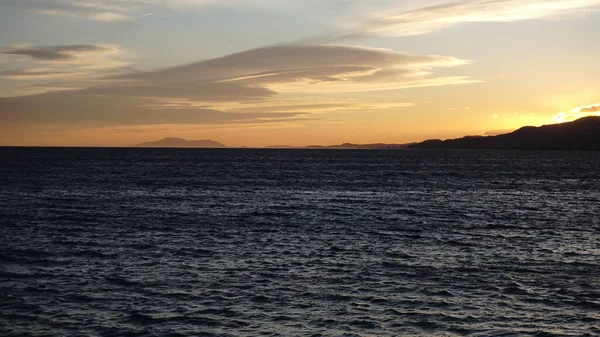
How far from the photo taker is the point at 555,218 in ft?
173

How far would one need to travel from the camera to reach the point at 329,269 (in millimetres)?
30328

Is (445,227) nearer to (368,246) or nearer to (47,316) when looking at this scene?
(368,246)

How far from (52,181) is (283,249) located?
67883 mm

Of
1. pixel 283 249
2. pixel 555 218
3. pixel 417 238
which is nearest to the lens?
pixel 283 249

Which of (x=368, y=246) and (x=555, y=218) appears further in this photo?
(x=555, y=218)

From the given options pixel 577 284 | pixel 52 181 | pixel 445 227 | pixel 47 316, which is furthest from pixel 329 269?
pixel 52 181

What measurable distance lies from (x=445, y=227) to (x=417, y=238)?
6743mm

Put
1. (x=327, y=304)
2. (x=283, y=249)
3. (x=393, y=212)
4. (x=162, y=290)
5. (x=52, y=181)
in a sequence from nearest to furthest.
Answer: (x=327, y=304), (x=162, y=290), (x=283, y=249), (x=393, y=212), (x=52, y=181)

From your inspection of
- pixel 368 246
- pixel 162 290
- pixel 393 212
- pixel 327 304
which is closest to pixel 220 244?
pixel 368 246

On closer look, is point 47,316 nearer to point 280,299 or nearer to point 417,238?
point 280,299

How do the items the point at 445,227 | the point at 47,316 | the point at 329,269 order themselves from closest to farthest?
the point at 47,316 < the point at 329,269 < the point at 445,227

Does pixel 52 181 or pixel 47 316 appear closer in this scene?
pixel 47 316

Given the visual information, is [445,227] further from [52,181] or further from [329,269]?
[52,181]

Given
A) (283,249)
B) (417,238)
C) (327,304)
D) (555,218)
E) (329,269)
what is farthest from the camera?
(555,218)
